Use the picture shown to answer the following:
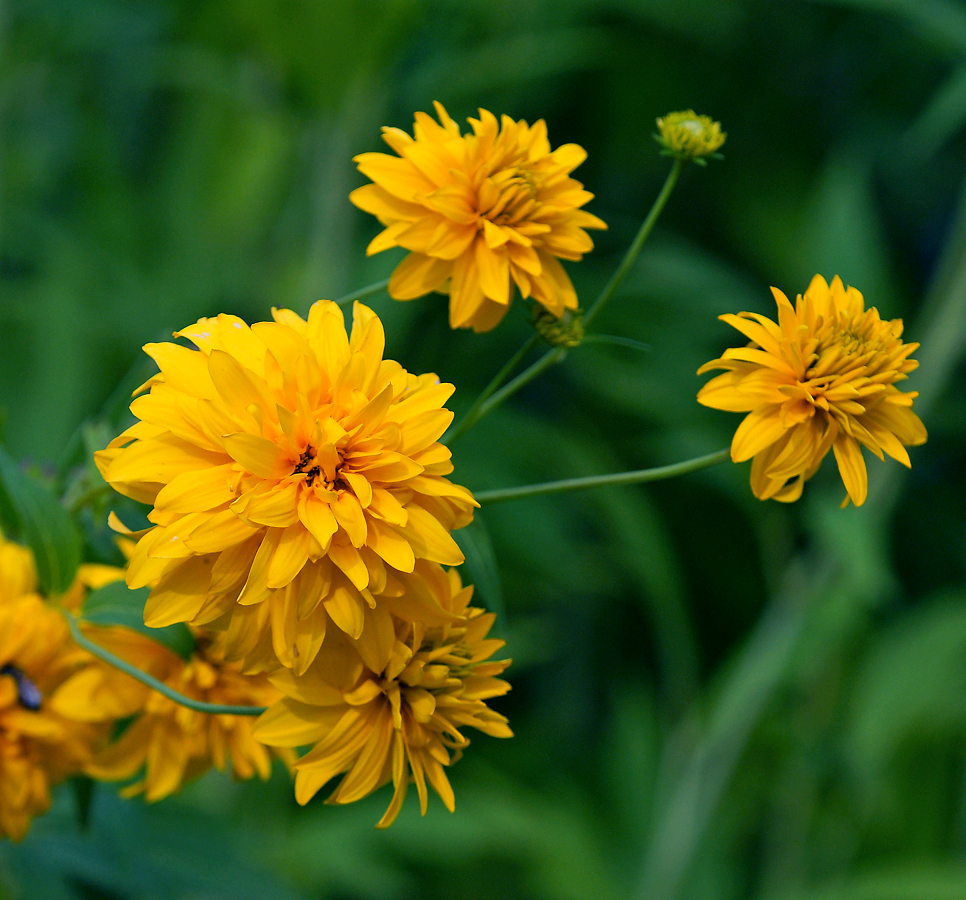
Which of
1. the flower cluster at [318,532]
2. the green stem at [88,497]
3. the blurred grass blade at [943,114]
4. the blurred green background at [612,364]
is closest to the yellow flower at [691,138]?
the flower cluster at [318,532]

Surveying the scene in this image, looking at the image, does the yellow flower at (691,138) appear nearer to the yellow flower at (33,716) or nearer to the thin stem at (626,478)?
the thin stem at (626,478)

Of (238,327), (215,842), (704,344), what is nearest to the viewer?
(238,327)

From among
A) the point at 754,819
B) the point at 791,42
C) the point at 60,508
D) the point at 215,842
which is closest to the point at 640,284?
the point at 791,42

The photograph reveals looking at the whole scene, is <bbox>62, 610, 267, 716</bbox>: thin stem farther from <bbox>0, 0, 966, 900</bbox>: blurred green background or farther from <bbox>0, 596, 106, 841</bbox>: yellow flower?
<bbox>0, 0, 966, 900</bbox>: blurred green background

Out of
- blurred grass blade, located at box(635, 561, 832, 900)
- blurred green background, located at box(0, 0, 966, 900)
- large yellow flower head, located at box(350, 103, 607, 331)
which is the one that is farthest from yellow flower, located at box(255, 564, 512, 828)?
blurred grass blade, located at box(635, 561, 832, 900)

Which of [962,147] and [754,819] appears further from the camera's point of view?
[962,147]

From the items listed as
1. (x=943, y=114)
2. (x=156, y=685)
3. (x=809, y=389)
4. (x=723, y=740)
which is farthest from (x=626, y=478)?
(x=943, y=114)

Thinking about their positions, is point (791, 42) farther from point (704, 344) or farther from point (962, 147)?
point (704, 344)
